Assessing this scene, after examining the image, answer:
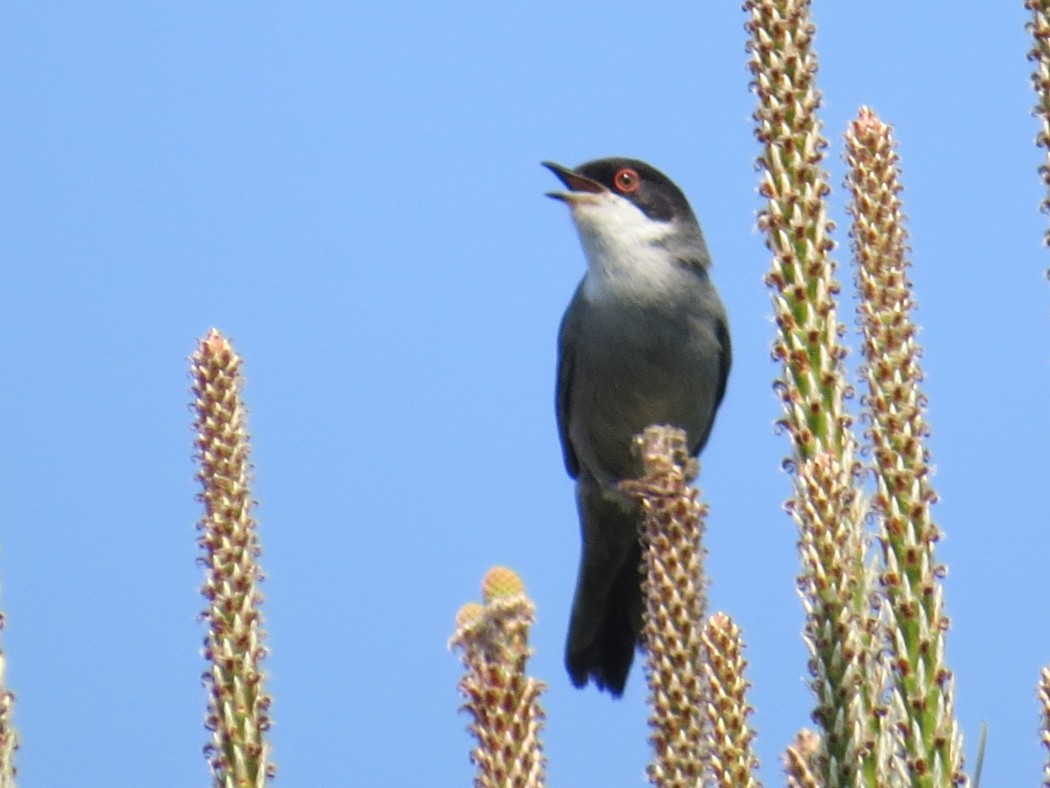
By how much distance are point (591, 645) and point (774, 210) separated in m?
6.69

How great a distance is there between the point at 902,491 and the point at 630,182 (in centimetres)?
679

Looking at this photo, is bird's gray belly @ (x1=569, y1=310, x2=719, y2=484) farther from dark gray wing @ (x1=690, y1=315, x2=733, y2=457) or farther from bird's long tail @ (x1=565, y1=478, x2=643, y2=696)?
bird's long tail @ (x1=565, y1=478, x2=643, y2=696)

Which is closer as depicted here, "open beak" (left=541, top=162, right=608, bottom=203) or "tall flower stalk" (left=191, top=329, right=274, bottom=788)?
"tall flower stalk" (left=191, top=329, right=274, bottom=788)

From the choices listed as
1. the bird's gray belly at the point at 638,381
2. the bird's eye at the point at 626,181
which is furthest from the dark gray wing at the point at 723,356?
the bird's eye at the point at 626,181

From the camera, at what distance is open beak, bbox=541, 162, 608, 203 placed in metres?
9.34

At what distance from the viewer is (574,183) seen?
9586 millimetres

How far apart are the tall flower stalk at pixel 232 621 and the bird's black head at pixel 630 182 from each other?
663 cm

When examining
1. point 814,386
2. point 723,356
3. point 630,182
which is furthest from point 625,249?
point 814,386

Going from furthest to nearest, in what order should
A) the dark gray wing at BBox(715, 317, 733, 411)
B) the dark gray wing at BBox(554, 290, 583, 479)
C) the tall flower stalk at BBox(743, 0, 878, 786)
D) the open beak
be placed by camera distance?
the dark gray wing at BBox(554, 290, 583, 479) → the dark gray wing at BBox(715, 317, 733, 411) → the open beak → the tall flower stalk at BBox(743, 0, 878, 786)

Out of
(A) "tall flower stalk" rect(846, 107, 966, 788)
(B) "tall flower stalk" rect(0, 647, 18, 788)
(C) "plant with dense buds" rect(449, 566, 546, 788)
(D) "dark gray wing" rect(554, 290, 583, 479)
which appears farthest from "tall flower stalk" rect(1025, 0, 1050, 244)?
(D) "dark gray wing" rect(554, 290, 583, 479)

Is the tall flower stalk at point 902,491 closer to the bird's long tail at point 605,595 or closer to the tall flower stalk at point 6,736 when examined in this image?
the tall flower stalk at point 6,736

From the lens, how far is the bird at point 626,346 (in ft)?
31.5

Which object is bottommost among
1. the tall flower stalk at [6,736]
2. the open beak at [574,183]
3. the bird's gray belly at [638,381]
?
the tall flower stalk at [6,736]

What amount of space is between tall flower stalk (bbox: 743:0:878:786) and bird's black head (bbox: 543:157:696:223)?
625 centimetres
